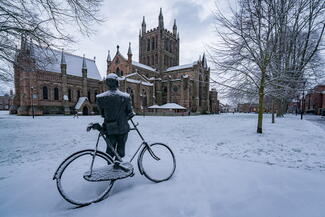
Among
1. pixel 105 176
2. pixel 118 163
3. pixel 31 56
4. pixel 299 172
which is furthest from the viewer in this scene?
pixel 31 56

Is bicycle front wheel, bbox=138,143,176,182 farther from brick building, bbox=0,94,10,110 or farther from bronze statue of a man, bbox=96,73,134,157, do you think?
brick building, bbox=0,94,10,110

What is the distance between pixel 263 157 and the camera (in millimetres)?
3961

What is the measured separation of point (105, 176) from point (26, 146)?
5.04m

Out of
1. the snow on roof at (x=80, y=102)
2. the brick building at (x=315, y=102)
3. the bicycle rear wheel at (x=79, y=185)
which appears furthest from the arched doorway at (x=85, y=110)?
the brick building at (x=315, y=102)

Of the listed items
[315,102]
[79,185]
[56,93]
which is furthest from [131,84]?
[315,102]

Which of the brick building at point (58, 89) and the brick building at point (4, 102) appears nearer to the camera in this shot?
the brick building at point (58, 89)

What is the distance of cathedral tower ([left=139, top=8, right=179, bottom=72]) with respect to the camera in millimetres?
42375

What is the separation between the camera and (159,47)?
4234 centimetres

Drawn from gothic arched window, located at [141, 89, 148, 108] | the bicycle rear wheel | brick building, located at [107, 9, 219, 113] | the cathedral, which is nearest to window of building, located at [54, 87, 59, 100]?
the cathedral

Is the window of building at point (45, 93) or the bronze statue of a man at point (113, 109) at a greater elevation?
the window of building at point (45, 93)

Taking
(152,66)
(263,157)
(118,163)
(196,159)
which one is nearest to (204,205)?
(118,163)

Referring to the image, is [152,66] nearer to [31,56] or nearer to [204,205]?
[31,56]

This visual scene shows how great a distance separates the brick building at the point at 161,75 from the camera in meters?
31.8

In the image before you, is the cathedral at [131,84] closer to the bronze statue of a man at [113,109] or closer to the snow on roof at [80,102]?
the snow on roof at [80,102]
